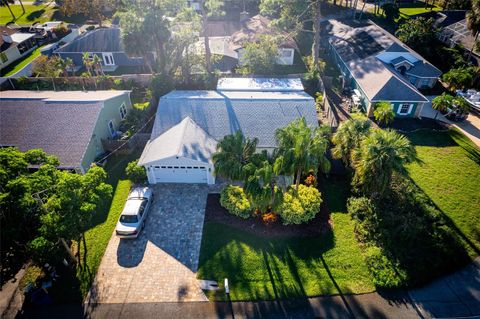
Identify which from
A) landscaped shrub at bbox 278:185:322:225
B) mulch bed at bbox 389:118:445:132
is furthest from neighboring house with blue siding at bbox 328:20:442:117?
landscaped shrub at bbox 278:185:322:225

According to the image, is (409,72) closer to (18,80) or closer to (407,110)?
(407,110)

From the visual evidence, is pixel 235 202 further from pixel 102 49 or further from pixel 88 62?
pixel 102 49

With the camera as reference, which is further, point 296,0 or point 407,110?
point 296,0

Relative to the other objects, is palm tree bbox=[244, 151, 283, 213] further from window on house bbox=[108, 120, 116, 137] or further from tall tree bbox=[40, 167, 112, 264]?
window on house bbox=[108, 120, 116, 137]

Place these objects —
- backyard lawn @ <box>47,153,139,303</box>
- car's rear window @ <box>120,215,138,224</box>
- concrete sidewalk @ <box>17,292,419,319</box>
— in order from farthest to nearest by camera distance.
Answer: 1. car's rear window @ <box>120,215,138,224</box>
2. backyard lawn @ <box>47,153,139,303</box>
3. concrete sidewalk @ <box>17,292,419,319</box>

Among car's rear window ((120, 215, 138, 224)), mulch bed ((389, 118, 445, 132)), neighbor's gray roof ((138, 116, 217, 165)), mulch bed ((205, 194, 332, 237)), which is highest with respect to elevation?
neighbor's gray roof ((138, 116, 217, 165))

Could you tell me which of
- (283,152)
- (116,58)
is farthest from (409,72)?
(116,58)

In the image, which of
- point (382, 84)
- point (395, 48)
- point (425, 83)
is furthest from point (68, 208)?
point (425, 83)
